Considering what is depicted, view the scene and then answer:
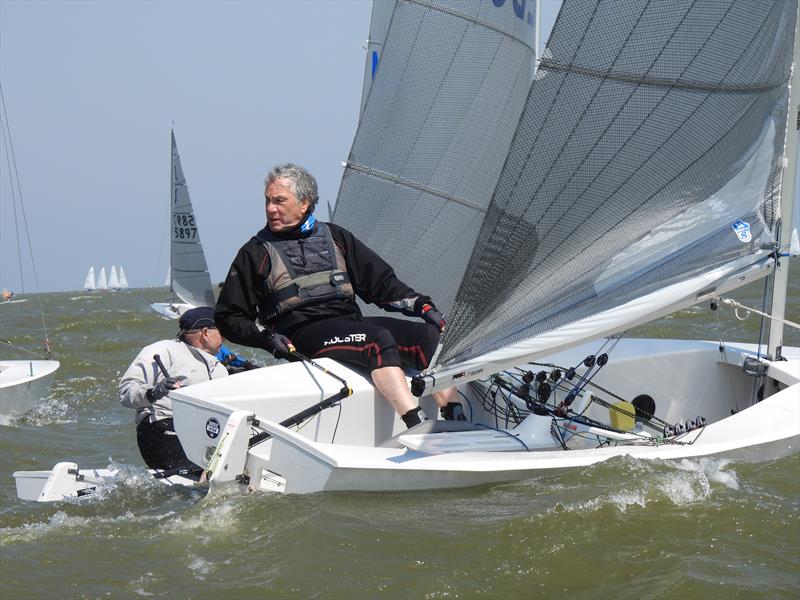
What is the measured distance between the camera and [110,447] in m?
6.70

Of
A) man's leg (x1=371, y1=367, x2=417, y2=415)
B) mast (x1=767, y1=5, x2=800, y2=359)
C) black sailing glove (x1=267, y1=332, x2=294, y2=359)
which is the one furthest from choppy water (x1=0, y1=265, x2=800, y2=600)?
mast (x1=767, y1=5, x2=800, y2=359)

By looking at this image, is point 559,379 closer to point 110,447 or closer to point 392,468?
point 392,468

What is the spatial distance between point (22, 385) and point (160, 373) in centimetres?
433

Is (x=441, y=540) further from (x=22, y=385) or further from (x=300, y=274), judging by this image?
(x=22, y=385)

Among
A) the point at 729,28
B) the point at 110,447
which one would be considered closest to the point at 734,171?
the point at 729,28

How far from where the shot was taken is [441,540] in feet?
11.2

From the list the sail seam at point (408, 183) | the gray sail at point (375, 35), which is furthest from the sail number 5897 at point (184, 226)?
the sail seam at point (408, 183)

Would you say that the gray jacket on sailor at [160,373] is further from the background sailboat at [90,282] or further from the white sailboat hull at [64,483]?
the background sailboat at [90,282]

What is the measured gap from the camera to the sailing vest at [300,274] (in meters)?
4.30

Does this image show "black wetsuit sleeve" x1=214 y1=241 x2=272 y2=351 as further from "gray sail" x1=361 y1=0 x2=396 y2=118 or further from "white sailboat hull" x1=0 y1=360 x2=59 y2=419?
"white sailboat hull" x1=0 y1=360 x2=59 y2=419

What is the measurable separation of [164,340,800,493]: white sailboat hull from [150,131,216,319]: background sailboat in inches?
518

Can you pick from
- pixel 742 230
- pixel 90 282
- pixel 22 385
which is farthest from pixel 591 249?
pixel 90 282

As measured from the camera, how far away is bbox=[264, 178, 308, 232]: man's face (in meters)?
4.25

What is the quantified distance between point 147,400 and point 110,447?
264 centimetres
